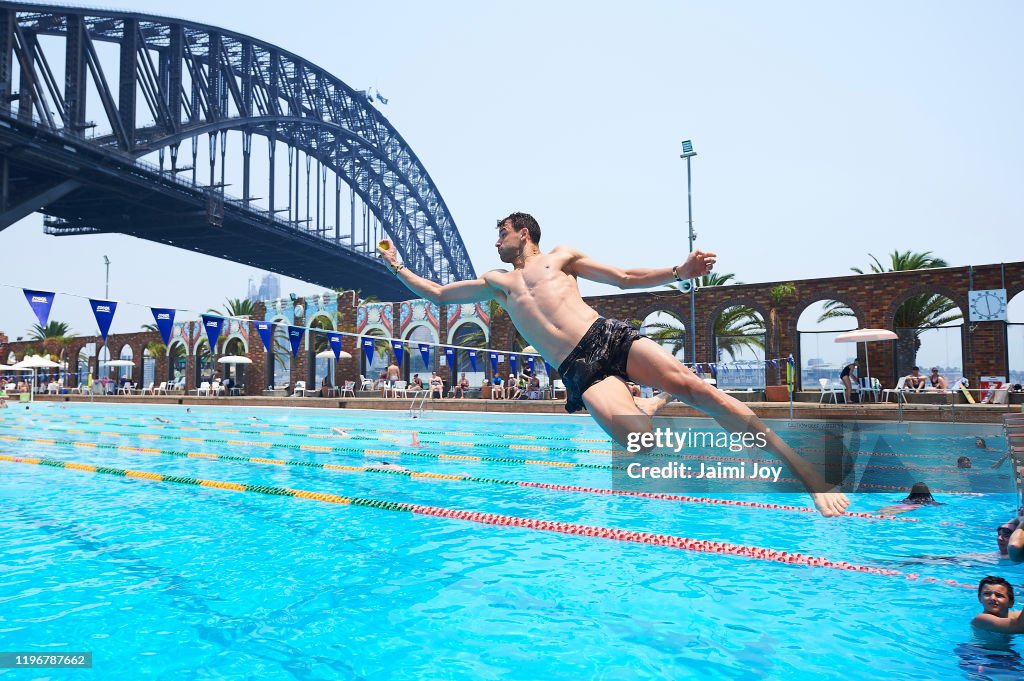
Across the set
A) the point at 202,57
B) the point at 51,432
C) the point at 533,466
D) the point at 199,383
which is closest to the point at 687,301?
the point at 533,466

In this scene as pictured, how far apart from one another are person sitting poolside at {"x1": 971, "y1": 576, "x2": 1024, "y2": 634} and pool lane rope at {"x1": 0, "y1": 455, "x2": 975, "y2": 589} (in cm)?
74

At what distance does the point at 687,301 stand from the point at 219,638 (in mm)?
21198

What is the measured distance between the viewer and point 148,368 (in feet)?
134

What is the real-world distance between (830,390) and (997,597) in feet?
51.5

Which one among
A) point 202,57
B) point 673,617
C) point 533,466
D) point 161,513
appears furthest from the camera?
point 202,57

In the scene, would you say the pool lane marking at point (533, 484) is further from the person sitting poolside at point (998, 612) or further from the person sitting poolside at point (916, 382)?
the person sitting poolside at point (916, 382)

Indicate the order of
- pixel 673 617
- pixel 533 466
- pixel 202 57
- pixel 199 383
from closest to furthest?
pixel 673 617 < pixel 533 466 < pixel 199 383 < pixel 202 57

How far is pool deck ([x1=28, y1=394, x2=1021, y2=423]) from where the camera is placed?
13.6 metres

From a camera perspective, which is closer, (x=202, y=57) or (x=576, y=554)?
(x=576, y=554)

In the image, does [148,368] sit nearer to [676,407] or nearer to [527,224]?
[676,407]

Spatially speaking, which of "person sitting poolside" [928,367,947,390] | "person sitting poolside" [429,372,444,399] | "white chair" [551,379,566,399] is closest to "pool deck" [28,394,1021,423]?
"white chair" [551,379,566,399]

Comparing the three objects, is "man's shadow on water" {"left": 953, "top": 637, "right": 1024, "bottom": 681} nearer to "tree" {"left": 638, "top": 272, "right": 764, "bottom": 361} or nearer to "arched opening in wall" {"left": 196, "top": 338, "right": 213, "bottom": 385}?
"tree" {"left": 638, "top": 272, "right": 764, "bottom": 361}

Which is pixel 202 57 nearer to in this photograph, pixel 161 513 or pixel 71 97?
pixel 71 97

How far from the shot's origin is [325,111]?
177 ft
